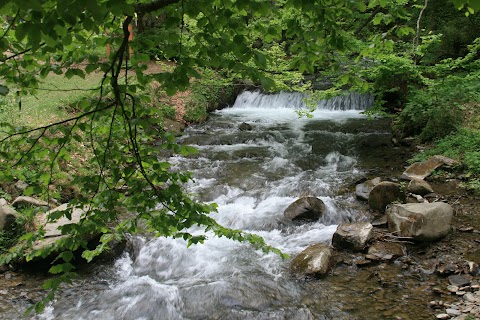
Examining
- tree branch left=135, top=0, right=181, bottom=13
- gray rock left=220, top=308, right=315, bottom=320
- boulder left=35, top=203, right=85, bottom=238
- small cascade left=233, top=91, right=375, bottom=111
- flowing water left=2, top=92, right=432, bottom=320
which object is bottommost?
gray rock left=220, top=308, right=315, bottom=320

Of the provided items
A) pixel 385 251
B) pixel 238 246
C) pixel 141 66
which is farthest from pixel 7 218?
pixel 385 251

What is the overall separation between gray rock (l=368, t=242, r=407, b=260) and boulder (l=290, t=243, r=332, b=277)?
67 cm

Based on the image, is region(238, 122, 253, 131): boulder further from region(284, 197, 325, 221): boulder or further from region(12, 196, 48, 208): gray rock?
region(12, 196, 48, 208): gray rock

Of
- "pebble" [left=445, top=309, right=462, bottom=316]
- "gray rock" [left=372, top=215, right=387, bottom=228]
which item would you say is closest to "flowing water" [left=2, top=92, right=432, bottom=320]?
"gray rock" [left=372, top=215, right=387, bottom=228]

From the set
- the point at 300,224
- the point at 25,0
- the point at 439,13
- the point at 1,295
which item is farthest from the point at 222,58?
the point at 439,13

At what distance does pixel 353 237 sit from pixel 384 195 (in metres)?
1.63

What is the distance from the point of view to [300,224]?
22.5ft

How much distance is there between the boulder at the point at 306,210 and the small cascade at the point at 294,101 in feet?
33.9

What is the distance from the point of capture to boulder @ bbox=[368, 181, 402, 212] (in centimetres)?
694

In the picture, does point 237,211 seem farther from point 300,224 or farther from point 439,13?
point 439,13

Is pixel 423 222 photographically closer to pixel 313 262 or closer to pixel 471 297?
pixel 471 297

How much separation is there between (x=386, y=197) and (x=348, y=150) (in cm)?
442

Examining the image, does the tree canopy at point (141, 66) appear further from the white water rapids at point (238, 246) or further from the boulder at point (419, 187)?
the boulder at point (419, 187)

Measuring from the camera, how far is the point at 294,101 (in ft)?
61.5
